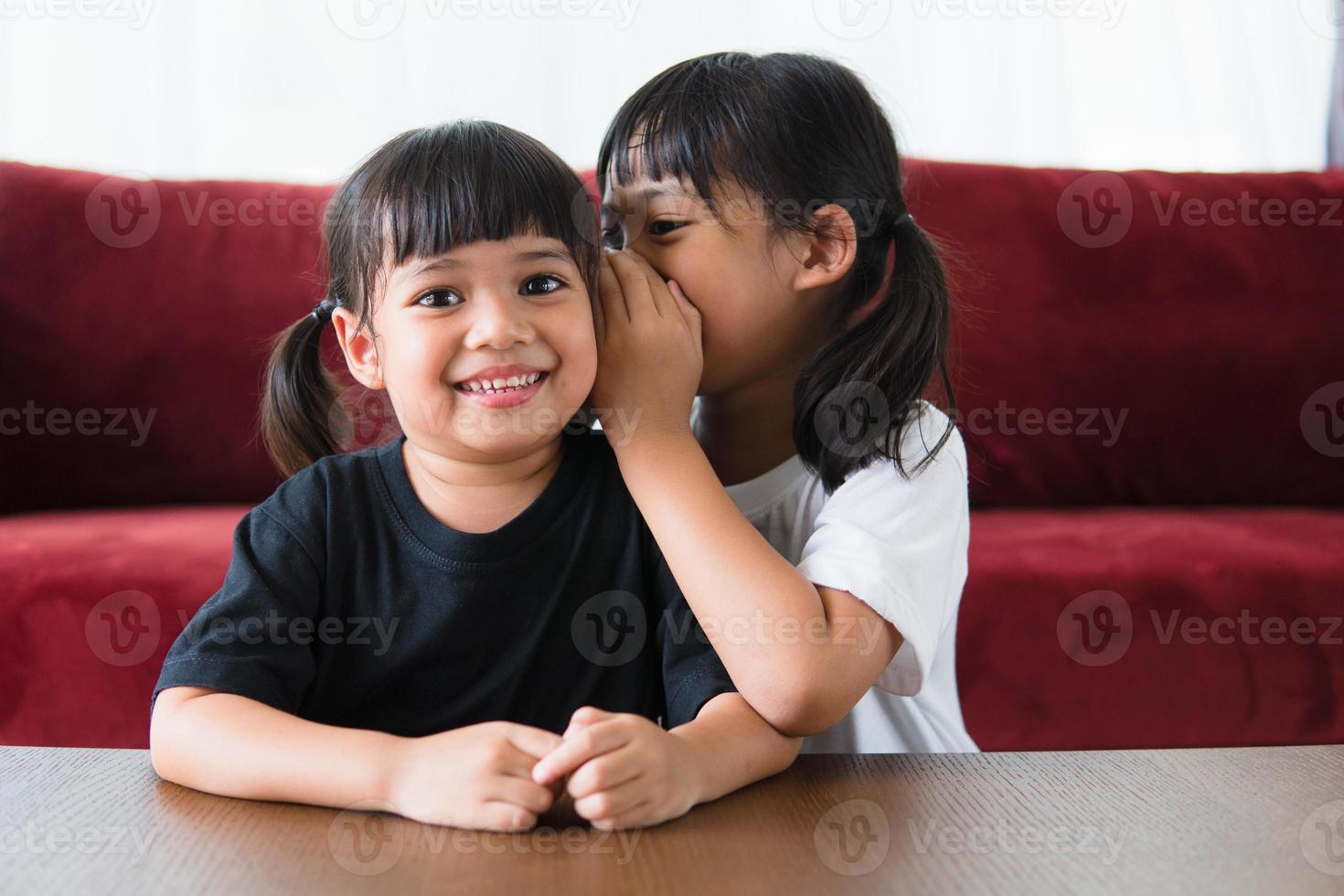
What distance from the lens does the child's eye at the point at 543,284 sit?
2.76 feet

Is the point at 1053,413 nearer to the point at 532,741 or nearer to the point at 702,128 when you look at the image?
the point at 702,128

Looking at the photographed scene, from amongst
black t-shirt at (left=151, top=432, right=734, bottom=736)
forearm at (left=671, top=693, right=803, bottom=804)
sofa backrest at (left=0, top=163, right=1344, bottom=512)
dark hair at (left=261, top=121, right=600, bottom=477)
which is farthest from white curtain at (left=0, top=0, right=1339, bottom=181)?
forearm at (left=671, top=693, right=803, bottom=804)

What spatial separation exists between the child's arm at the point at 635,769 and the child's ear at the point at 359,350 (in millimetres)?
390

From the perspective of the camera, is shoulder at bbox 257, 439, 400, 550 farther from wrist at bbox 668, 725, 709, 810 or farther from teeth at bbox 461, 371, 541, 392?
wrist at bbox 668, 725, 709, 810

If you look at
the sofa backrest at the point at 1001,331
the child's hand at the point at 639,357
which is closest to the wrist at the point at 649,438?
the child's hand at the point at 639,357

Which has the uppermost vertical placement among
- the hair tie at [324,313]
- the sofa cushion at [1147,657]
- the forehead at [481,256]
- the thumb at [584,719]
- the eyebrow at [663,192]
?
the forehead at [481,256]

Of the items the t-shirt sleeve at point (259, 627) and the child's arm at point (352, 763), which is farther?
the t-shirt sleeve at point (259, 627)

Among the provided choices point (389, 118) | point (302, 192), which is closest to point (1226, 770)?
point (302, 192)

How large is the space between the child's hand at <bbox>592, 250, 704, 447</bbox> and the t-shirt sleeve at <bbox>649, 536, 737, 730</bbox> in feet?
0.36

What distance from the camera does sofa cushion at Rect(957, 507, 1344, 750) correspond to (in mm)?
1396

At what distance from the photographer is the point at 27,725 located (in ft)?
4.34

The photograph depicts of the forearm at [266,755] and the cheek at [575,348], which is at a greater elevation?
the cheek at [575,348]

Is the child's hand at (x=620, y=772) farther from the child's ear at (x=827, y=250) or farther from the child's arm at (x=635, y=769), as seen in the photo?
the child's ear at (x=827, y=250)

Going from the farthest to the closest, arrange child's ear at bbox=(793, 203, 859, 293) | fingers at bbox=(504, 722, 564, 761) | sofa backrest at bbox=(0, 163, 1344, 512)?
sofa backrest at bbox=(0, 163, 1344, 512) → child's ear at bbox=(793, 203, 859, 293) → fingers at bbox=(504, 722, 564, 761)
